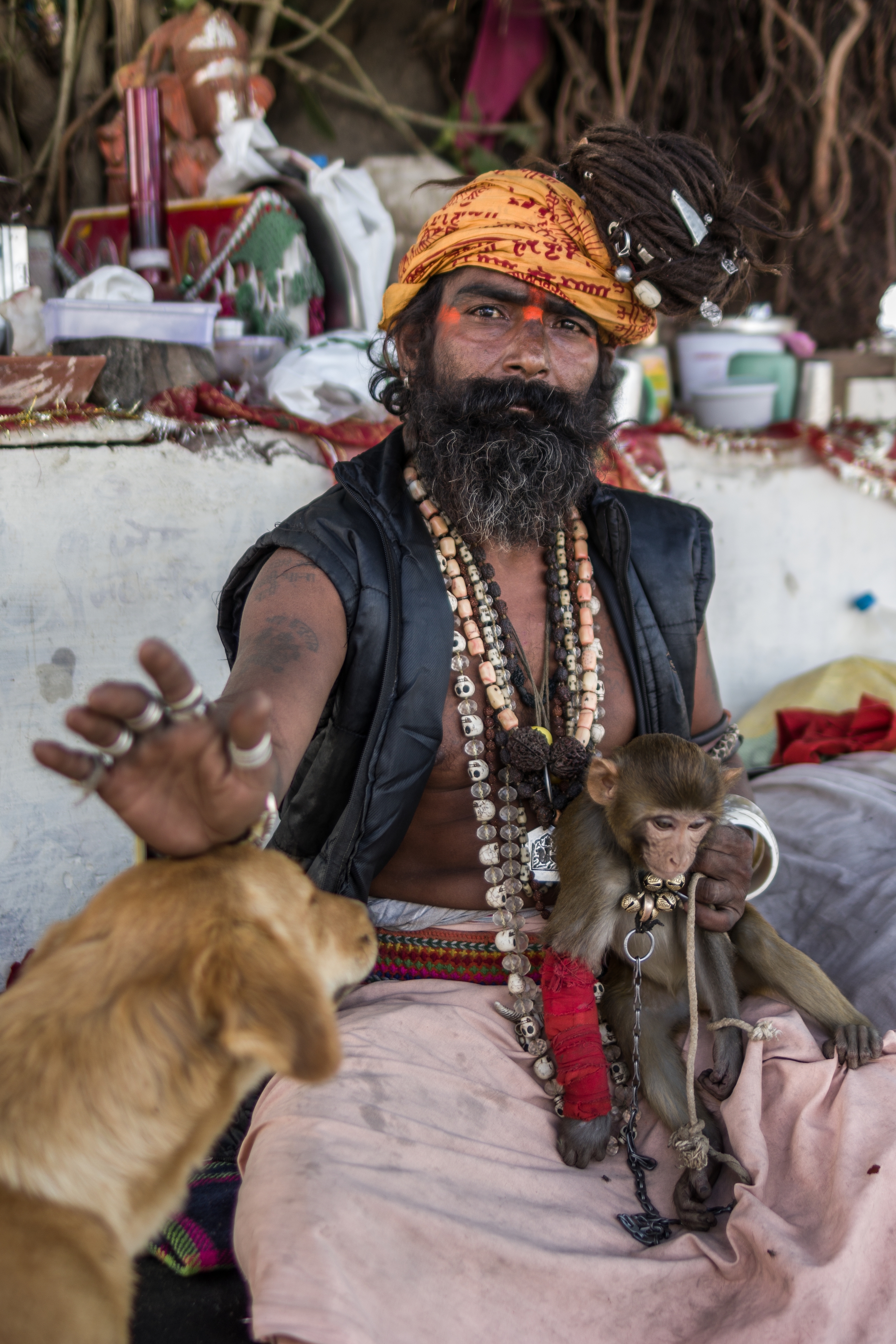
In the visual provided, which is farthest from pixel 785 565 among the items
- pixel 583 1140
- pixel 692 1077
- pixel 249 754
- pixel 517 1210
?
pixel 249 754

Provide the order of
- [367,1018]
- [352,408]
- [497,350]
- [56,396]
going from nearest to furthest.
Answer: [367,1018], [497,350], [56,396], [352,408]

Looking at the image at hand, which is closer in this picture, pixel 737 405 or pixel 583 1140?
pixel 583 1140

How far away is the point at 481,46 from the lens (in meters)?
5.48

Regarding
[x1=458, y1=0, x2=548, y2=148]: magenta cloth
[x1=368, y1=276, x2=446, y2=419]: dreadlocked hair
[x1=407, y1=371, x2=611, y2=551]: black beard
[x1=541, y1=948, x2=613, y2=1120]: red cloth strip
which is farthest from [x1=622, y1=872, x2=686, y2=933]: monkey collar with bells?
[x1=458, y1=0, x2=548, y2=148]: magenta cloth

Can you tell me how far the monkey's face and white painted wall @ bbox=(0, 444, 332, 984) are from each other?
1.69 meters

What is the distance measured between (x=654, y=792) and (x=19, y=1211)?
143cm

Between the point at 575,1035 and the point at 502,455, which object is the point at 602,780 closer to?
the point at 575,1035

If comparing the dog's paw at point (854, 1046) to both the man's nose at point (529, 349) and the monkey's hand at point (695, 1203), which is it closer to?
the monkey's hand at point (695, 1203)

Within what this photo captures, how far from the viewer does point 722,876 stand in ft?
7.89

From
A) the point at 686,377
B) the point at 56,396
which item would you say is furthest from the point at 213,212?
the point at 686,377

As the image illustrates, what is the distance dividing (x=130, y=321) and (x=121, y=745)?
2.51 metres

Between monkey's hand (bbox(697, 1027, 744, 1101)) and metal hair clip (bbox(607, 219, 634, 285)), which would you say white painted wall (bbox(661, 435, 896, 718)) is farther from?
monkey's hand (bbox(697, 1027, 744, 1101))

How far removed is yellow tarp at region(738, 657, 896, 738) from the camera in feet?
15.5

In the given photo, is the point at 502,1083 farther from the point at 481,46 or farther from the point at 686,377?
the point at 481,46
